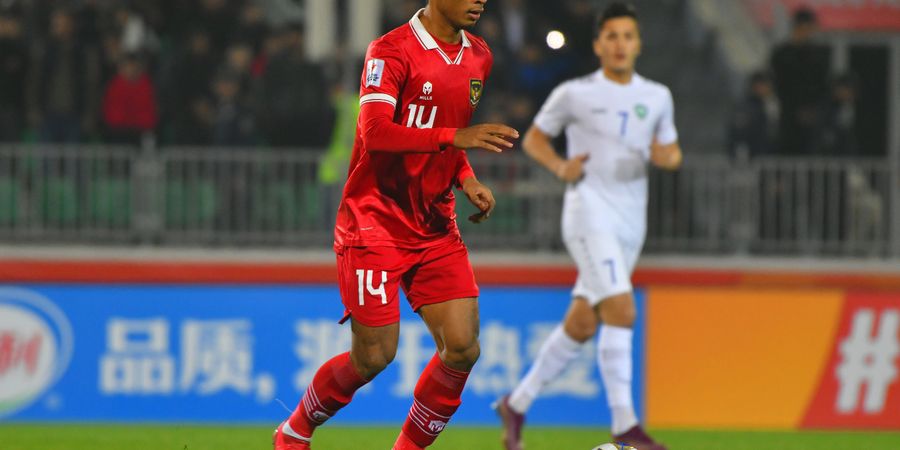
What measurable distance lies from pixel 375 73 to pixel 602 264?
2699 millimetres

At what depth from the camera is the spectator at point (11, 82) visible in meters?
12.9

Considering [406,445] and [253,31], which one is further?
[253,31]

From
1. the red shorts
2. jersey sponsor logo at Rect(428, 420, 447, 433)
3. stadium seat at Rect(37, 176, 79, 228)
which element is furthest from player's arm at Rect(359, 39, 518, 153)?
stadium seat at Rect(37, 176, 79, 228)

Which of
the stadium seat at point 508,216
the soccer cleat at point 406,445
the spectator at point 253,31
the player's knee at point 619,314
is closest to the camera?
the soccer cleat at point 406,445

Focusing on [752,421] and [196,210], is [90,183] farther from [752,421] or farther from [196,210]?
[752,421]

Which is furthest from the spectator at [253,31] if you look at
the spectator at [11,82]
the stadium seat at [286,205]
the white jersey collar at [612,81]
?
the white jersey collar at [612,81]

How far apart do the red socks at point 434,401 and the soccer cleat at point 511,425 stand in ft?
6.96

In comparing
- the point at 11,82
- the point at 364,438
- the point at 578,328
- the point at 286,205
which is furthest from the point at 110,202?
the point at 578,328

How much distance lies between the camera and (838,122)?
13375mm

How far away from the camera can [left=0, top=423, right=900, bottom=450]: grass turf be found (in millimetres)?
9000

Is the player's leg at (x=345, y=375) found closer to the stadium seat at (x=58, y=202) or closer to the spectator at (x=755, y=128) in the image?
the stadium seat at (x=58, y=202)

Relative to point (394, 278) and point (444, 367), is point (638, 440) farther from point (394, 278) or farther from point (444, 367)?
point (394, 278)

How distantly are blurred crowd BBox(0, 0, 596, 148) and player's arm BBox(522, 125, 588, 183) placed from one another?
4.25m

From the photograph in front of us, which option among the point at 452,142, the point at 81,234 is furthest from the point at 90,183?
the point at 452,142
